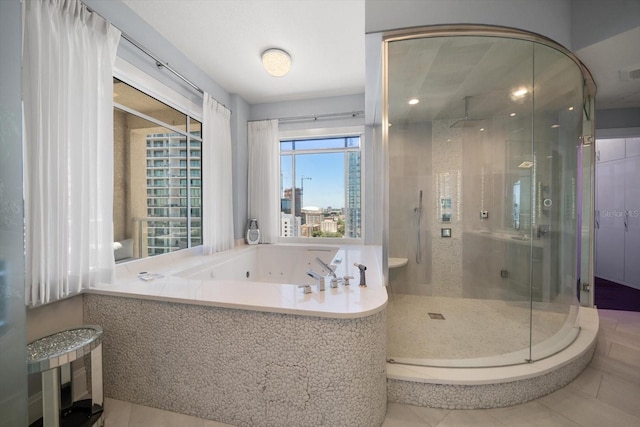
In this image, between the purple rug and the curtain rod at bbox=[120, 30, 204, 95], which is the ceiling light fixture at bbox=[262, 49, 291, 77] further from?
the purple rug

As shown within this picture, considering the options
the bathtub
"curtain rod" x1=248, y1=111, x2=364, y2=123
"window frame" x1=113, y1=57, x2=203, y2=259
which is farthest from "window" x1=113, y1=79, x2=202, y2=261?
"curtain rod" x1=248, y1=111, x2=364, y2=123

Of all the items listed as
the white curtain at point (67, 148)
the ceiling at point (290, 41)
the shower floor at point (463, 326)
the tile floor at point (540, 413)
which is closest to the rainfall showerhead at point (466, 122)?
the ceiling at point (290, 41)

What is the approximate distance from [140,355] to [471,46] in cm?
290

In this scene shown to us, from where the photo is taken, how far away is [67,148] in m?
1.40

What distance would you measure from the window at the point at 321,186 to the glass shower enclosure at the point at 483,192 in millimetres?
875

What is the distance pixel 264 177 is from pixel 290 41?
1669 mm

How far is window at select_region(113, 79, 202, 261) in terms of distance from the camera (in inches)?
82.0

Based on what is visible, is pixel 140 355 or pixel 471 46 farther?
pixel 471 46

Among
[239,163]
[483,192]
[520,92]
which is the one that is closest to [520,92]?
[520,92]

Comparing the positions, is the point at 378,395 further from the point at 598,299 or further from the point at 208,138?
the point at 598,299

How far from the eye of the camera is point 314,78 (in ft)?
9.46

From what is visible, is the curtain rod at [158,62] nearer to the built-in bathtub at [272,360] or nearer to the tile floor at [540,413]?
the built-in bathtub at [272,360]

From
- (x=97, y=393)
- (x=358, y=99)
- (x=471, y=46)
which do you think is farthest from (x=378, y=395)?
(x=358, y=99)

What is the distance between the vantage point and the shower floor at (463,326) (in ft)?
5.64
